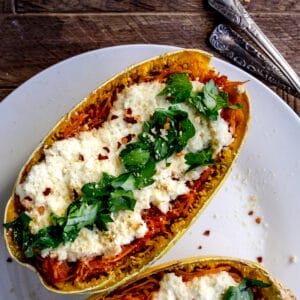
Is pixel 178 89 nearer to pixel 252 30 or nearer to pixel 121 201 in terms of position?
pixel 121 201

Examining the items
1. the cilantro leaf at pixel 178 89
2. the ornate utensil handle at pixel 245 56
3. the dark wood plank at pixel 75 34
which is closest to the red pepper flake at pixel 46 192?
the cilantro leaf at pixel 178 89

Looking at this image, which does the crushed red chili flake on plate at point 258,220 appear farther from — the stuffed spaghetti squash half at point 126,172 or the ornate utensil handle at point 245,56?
the ornate utensil handle at point 245,56

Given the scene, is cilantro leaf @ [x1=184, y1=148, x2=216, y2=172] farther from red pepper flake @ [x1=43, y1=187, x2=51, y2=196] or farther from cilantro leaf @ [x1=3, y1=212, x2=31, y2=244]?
cilantro leaf @ [x1=3, y1=212, x2=31, y2=244]

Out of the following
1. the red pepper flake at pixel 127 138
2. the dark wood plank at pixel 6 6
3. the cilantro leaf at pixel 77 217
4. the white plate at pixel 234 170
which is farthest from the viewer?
the dark wood plank at pixel 6 6

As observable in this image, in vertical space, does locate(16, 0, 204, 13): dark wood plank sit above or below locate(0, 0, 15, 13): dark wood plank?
above

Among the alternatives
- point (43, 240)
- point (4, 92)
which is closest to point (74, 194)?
point (43, 240)

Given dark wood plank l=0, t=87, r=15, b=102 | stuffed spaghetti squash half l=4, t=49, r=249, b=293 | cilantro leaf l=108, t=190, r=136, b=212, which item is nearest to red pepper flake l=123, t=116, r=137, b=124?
stuffed spaghetti squash half l=4, t=49, r=249, b=293

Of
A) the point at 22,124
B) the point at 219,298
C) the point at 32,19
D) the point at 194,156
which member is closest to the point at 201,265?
the point at 219,298
